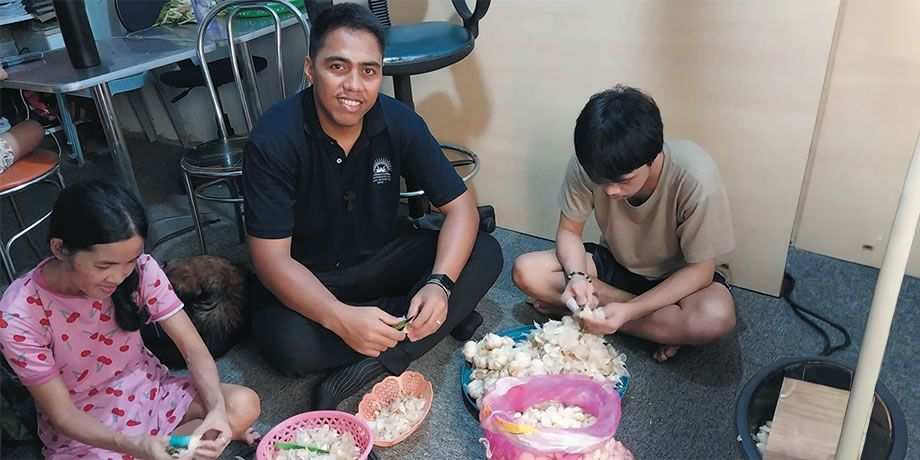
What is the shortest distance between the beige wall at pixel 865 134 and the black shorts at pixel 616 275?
51cm

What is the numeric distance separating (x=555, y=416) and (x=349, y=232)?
2.25 feet

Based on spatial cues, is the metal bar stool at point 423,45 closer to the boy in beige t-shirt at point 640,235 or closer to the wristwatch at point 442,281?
the wristwatch at point 442,281

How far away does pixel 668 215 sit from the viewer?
63.8 inches

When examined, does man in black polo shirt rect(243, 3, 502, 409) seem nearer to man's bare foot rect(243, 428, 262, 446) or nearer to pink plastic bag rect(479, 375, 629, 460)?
man's bare foot rect(243, 428, 262, 446)

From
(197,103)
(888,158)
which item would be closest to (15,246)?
(197,103)

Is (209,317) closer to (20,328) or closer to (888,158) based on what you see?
(20,328)

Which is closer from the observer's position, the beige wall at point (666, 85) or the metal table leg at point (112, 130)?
the beige wall at point (666, 85)

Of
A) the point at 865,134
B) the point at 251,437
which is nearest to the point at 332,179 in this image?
the point at 251,437

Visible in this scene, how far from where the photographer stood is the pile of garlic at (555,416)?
1.35 metres

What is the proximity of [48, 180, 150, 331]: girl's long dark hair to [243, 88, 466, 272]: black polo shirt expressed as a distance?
366 millimetres

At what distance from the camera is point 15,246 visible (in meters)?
2.55

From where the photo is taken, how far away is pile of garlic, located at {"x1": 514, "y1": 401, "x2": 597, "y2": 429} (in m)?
1.35

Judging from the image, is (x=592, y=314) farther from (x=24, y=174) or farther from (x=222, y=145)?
(x=24, y=174)

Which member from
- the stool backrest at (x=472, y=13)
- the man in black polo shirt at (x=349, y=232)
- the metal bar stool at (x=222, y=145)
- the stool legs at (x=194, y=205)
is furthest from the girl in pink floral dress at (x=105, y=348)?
the stool backrest at (x=472, y=13)
